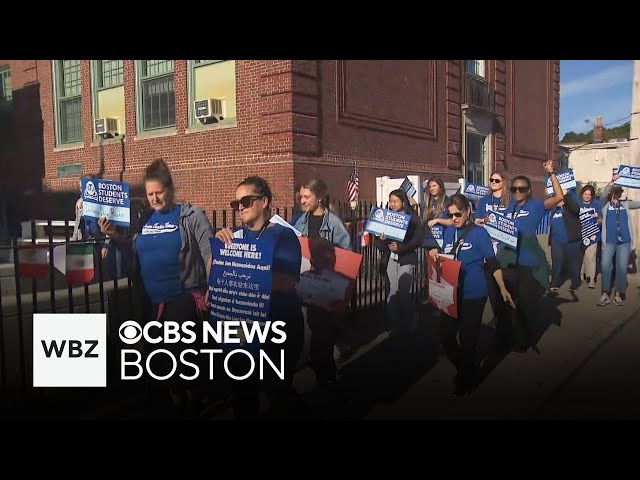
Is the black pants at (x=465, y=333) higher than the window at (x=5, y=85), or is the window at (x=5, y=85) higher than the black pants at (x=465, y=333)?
the window at (x=5, y=85)

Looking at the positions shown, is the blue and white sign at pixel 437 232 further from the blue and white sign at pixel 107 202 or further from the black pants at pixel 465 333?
the blue and white sign at pixel 107 202

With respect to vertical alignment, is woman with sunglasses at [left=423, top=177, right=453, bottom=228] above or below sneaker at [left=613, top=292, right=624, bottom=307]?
above

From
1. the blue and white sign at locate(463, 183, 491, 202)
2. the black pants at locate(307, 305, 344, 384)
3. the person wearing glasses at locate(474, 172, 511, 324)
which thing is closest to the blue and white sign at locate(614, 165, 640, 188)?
the blue and white sign at locate(463, 183, 491, 202)

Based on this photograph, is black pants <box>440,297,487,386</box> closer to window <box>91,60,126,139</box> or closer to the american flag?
the american flag

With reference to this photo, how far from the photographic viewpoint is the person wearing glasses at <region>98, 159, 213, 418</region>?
3184 mm

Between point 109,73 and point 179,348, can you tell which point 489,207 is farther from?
point 109,73

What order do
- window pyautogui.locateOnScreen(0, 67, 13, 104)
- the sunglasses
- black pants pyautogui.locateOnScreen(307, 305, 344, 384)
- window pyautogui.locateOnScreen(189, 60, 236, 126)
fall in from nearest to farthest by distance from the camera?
1. the sunglasses
2. window pyautogui.locateOnScreen(0, 67, 13, 104)
3. black pants pyautogui.locateOnScreen(307, 305, 344, 384)
4. window pyautogui.locateOnScreen(189, 60, 236, 126)

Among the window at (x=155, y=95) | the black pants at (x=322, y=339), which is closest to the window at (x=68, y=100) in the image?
the window at (x=155, y=95)

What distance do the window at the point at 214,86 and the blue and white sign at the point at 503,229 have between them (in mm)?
2840

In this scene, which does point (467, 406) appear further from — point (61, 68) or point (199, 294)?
point (61, 68)

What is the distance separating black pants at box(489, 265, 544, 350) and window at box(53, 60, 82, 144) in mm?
4028

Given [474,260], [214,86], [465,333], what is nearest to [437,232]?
[474,260]

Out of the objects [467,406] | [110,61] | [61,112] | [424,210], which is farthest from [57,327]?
[424,210]

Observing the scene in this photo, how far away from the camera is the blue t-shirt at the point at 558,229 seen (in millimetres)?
6930
